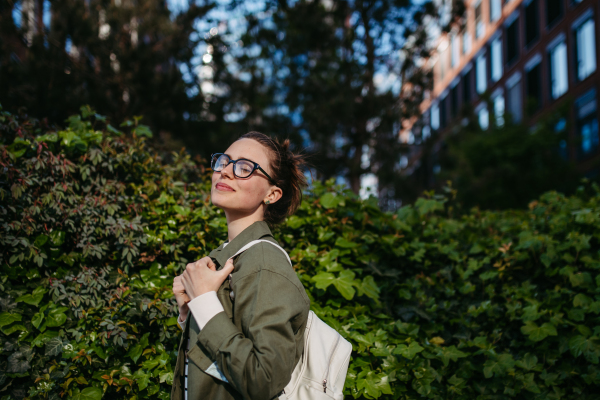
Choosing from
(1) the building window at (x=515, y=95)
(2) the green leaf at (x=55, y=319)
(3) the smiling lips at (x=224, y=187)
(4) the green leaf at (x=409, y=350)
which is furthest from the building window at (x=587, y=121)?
(2) the green leaf at (x=55, y=319)

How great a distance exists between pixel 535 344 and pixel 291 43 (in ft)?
32.2

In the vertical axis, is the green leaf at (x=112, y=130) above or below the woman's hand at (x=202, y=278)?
above

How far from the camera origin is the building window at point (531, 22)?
24000 mm

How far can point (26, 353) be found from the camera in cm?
257

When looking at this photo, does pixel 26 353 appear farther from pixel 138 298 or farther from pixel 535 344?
pixel 535 344

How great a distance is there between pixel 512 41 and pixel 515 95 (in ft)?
11.3

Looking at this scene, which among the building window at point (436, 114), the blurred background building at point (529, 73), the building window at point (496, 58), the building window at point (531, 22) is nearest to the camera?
the blurred background building at point (529, 73)

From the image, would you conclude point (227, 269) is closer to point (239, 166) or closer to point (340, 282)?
point (239, 166)

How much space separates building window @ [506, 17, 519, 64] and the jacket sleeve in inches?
1143

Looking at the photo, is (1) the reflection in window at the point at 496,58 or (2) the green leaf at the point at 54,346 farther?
(1) the reflection in window at the point at 496,58

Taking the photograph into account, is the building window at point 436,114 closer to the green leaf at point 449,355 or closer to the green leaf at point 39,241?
the green leaf at point 449,355

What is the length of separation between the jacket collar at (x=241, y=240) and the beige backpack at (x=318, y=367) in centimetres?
6

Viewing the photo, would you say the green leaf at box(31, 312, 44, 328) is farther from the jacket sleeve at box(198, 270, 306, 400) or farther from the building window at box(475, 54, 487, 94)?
the building window at box(475, 54, 487, 94)

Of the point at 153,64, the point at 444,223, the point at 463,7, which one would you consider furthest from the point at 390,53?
the point at 444,223
